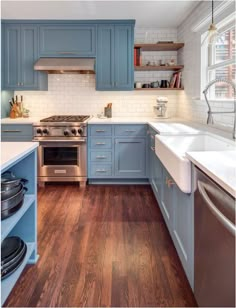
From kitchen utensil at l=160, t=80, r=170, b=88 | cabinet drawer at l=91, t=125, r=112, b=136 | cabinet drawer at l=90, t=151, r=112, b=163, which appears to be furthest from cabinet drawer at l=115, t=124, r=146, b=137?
kitchen utensil at l=160, t=80, r=170, b=88

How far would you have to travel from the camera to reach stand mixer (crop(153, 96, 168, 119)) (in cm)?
482

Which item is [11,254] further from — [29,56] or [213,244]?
[29,56]

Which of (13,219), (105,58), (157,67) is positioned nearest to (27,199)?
(13,219)

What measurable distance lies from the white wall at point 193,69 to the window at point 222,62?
0.12 m

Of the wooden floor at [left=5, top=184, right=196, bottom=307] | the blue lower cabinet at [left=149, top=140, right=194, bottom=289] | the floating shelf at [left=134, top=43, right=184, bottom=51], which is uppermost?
the floating shelf at [left=134, top=43, right=184, bottom=51]

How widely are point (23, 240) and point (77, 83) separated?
3.21 metres

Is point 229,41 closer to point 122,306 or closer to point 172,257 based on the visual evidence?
point 172,257

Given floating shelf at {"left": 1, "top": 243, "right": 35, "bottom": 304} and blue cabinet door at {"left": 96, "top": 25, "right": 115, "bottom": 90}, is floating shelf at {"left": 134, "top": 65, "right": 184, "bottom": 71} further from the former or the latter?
floating shelf at {"left": 1, "top": 243, "right": 35, "bottom": 304}

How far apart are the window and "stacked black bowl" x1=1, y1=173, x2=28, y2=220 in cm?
220

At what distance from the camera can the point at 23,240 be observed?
239 centimetres

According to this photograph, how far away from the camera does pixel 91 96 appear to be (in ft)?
16.9

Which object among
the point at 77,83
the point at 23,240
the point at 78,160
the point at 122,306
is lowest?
the point at 122,306

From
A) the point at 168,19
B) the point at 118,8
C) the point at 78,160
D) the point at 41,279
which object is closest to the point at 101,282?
the point at 41,279

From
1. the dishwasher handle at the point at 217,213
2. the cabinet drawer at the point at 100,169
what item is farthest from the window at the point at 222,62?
the dishwasher handle at the point at 217,213
